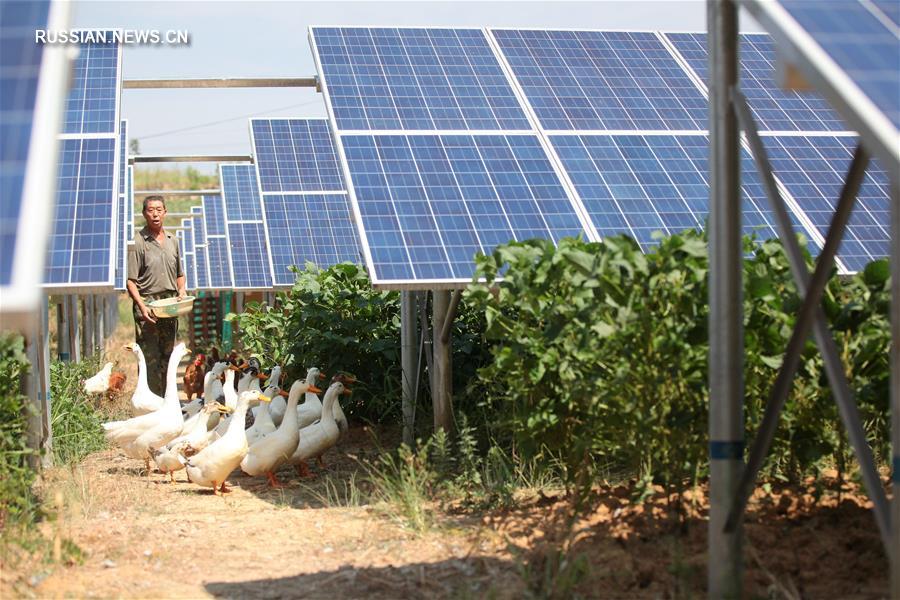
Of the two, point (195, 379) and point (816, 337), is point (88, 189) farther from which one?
point (195, 379)

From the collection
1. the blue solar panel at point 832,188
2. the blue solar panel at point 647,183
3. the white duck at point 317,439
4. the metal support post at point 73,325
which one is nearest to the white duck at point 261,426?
the white duck at point 317,439

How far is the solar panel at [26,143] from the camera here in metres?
3.36

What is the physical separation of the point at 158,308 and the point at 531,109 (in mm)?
4018

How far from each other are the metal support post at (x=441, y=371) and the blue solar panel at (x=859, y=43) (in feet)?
14.4

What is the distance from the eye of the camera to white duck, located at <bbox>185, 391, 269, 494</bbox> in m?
8.52

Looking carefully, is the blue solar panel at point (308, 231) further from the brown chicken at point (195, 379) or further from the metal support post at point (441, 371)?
the metal support post at point (441, 371)

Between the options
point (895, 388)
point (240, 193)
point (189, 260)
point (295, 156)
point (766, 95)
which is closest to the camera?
point (895, 388)

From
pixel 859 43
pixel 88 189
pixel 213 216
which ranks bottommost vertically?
pixel 859 43

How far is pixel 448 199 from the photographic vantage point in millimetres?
8336

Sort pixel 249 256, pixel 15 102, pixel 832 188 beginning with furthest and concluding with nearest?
pixel 249 256
pixel 832 188
pixel 15 102

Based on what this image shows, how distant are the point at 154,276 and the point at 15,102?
7.63 meters

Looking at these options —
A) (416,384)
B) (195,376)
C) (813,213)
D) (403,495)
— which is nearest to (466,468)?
(403,495)

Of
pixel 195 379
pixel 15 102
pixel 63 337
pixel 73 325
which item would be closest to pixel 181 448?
pixel 15 102

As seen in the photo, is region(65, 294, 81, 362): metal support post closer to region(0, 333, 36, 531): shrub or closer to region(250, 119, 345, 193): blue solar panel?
region(250, 119, 345, 193): blue solar panel
